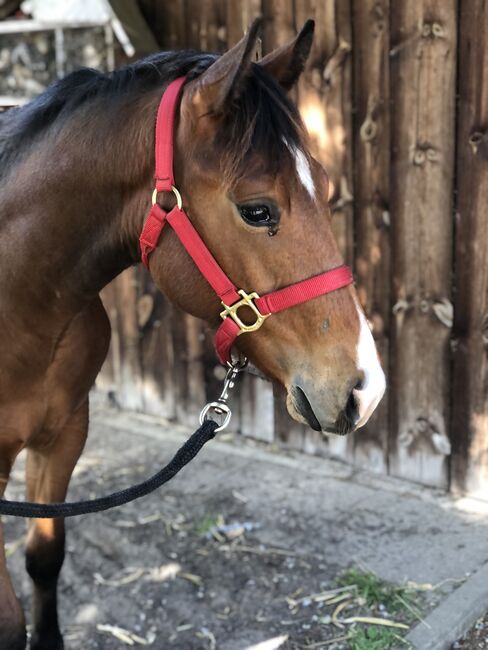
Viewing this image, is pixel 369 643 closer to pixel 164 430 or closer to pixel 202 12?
pixel 164 430

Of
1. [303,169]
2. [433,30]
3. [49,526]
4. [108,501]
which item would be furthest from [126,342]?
[303,169]

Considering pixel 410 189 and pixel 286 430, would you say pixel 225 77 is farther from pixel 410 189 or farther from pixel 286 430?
pixel 286 430

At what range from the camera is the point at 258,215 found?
5.18ft

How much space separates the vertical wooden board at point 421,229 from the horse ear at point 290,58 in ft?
5.07

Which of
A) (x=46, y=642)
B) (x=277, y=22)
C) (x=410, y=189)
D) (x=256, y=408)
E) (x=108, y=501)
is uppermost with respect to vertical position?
(x=277, y=22)

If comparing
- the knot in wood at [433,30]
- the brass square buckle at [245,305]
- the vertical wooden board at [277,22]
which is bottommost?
the brass square buckle at [245,305]

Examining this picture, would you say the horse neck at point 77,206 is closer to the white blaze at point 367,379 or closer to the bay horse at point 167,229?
the bay horse at point 167,229

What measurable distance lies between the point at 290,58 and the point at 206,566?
2.18 m

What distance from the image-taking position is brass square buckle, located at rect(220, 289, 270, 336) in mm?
1619

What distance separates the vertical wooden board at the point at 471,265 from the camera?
298 cm

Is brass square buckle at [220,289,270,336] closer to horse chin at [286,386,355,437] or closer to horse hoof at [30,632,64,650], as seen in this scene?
horse chin at [286,386,355,437]

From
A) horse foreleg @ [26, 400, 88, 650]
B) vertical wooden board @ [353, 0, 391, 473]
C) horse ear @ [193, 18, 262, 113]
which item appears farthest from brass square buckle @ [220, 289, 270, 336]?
vertical wooden board @ [353, 0, 391, 473]

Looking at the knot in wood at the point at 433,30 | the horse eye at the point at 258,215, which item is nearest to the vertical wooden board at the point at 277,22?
the knot in wood at the point at 433,30

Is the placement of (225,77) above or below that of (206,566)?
above
